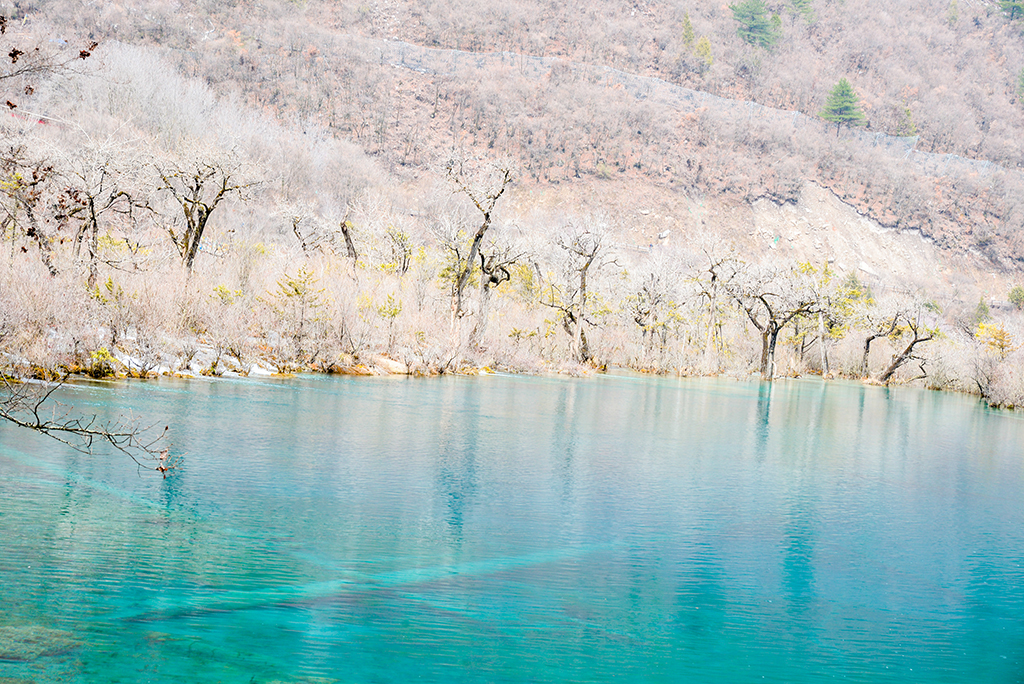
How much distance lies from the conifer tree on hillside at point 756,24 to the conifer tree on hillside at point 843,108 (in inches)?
1311

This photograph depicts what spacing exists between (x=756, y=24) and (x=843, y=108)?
40183 millimetres

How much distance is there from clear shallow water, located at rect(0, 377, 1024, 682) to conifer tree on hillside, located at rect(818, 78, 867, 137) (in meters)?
138

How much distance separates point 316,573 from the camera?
7.72 meters

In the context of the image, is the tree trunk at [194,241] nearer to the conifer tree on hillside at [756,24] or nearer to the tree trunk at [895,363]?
the tree trunk at [895,363]

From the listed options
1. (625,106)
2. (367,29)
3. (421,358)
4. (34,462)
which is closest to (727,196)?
(625,106)

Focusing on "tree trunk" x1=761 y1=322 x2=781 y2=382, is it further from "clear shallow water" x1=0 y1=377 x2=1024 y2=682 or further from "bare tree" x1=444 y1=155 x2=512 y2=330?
"clear shallow water" x1=0 y1=377 x2=1024 y2=682

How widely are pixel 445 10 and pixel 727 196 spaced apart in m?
76.4

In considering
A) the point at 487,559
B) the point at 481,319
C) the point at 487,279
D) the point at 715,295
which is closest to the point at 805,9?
the point at 715,295

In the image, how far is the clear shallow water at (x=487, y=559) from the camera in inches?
247

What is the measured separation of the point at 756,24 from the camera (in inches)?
6742

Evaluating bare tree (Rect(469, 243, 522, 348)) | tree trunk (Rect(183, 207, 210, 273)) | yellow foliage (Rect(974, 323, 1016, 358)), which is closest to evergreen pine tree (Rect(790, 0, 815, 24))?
yellow foliage (Rect(974, 323, 1016, 358))

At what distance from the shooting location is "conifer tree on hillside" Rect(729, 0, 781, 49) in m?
171

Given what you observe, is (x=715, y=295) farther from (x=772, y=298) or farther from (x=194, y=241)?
(x=194, y=241)

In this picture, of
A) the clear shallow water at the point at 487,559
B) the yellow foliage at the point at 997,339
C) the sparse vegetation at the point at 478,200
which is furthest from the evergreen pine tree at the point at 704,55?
the clear shallow water at the point at 487,559
